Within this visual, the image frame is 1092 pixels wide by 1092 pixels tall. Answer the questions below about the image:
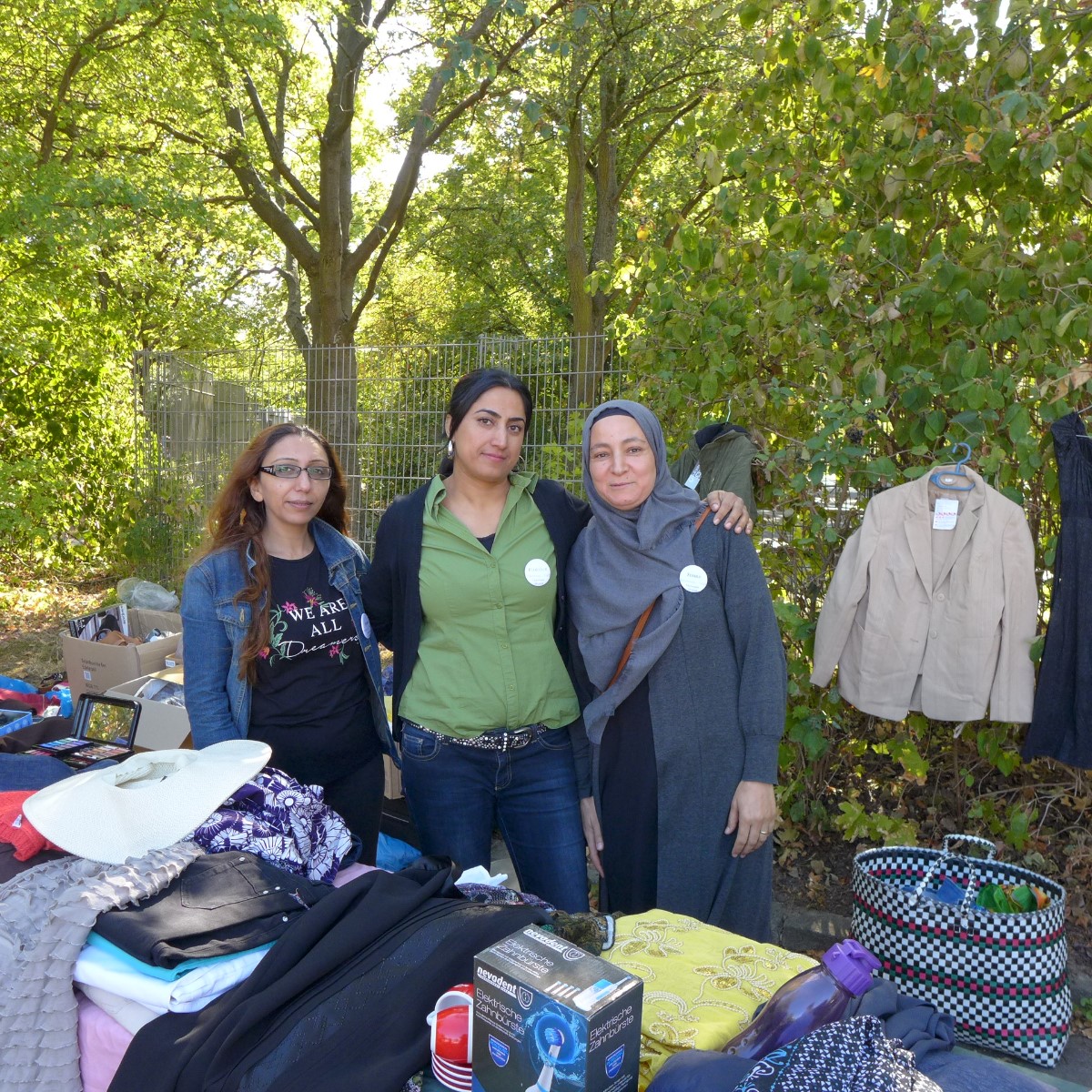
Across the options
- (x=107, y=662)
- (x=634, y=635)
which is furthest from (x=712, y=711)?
(x=107, y=662)

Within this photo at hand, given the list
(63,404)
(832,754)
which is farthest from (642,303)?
(63,404)

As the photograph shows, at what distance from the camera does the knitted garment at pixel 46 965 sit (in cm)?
157

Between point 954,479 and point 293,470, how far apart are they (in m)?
2.08

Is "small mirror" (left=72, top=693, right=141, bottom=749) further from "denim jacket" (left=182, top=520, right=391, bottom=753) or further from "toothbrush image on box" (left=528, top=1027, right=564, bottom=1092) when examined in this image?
"toothbrush image on box" (left=528, top=1027, right=564, bottom=1092)

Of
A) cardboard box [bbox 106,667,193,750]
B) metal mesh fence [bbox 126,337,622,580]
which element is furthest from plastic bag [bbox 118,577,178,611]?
cardboard box [bbox 106,667,193,750]

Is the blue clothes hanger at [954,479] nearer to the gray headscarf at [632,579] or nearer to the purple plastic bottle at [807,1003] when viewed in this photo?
the gray headscarf at [632,579]

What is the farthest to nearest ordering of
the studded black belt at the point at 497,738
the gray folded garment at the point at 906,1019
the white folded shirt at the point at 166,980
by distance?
1. the studded black belt at the point at 497,738
2. the white folded shirt at the point at 166,980
3. the gray folded garment at the point at 906,1019

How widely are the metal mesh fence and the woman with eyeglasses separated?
10.8ft

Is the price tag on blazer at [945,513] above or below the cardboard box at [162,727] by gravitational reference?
above

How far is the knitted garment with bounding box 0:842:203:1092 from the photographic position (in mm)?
1572

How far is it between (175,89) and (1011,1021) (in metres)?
10.6

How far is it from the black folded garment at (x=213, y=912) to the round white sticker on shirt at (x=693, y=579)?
1.09 meters

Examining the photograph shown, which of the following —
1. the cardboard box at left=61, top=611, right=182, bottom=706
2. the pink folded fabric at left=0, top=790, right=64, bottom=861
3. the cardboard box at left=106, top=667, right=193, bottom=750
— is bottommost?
the cardboard box at left=106, top=667, right=193, bottom=750

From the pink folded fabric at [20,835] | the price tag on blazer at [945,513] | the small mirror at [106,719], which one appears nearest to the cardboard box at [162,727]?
the small mirror at [106,719]
